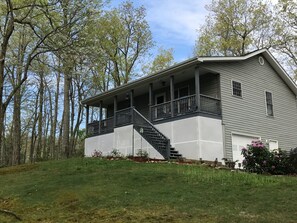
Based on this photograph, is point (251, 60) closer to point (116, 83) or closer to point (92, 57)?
point (92, 57)

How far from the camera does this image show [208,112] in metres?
17.9

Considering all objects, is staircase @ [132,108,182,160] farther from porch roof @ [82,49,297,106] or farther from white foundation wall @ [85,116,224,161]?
porch roof @ [82,49,297,106]

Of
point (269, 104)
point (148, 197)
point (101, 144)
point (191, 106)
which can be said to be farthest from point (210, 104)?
point (148, 197)

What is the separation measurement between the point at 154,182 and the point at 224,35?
27.9 m

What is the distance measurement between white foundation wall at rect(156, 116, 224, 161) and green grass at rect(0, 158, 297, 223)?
15.8 feet

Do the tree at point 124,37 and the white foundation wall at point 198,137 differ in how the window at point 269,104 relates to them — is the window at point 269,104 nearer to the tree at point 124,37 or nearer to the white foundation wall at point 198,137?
the white foundation wall at point 198,137

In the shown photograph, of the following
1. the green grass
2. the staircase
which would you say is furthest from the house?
the green grass

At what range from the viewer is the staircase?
17.3 meters

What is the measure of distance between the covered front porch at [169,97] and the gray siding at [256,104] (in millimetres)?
756

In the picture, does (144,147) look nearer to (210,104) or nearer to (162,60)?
(210,104)

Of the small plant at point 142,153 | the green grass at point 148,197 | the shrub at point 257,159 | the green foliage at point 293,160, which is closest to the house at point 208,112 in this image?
the small plant at point 142,153

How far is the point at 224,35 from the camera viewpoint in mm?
35438

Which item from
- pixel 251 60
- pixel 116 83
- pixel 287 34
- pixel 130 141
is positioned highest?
pixel 287 34

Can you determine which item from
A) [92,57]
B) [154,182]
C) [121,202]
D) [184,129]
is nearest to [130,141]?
[184,129]
